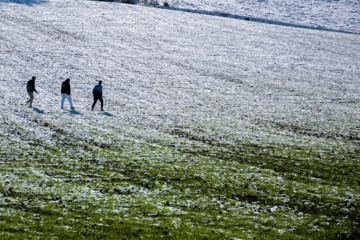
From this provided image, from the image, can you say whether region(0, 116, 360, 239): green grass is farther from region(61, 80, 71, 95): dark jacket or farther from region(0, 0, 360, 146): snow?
region(61, 80, 71, 95): dark jacket

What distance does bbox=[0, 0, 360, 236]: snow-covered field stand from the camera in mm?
22688

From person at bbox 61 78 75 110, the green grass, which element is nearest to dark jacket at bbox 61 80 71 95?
person at bbox 61 78 75 110

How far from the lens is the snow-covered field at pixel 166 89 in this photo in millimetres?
22688

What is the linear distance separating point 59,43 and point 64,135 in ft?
125

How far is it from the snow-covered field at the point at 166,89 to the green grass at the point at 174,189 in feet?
0.58

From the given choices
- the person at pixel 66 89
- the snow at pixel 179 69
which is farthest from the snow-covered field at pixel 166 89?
the person at pixel 66 89

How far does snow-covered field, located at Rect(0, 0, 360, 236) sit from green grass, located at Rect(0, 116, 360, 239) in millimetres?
175

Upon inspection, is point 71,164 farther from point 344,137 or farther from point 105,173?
point 344,137

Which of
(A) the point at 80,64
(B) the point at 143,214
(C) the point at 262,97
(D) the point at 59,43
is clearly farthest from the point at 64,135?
(D) the point at 59,43

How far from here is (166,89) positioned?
45.2 meters

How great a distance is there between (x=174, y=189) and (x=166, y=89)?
2726 centimetres

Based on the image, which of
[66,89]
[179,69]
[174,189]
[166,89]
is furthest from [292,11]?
[174,189]

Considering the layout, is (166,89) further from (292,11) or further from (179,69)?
(292,11)

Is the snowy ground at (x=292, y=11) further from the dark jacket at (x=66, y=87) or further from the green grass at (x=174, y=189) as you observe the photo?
the green grass at (x=174, y=189)
